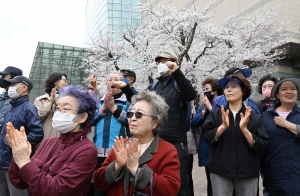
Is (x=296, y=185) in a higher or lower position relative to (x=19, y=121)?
→ lower

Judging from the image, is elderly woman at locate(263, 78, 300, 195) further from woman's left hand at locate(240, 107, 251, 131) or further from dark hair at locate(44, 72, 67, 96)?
dark hair at locate(44, 72, 67, 96)

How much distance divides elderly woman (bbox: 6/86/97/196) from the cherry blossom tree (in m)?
11.5

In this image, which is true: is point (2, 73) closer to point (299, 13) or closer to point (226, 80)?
point (226, 80)

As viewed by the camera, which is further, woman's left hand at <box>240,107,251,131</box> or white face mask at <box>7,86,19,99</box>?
white face mask at <box>7,86,19,99</box>

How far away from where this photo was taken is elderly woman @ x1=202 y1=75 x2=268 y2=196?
2377 mm

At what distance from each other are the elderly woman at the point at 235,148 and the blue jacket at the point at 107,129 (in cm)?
102

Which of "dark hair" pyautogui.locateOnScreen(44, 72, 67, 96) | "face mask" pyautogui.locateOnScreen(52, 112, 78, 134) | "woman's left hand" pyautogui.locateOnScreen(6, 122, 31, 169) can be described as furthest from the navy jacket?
"dark hair" pyautogui.locateOnScreen(44, 72, 67, 96)

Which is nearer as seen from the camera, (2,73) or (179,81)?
(179,81)

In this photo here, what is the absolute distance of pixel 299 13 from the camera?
17703 mm

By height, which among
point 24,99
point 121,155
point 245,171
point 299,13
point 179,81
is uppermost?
point 299,13

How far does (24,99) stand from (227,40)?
13.7m

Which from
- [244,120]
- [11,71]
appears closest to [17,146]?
[244,120]

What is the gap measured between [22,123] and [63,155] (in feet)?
4.92

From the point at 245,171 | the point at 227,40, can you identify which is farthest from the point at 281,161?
the point at 227,40
